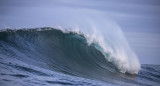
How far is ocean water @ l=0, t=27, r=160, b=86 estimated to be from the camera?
909 centimetres

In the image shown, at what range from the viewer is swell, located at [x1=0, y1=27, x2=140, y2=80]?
1182 cm

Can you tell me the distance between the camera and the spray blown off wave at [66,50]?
41.4 ft

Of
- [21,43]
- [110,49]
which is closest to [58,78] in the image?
[21,43]

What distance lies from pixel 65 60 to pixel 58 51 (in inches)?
51.3

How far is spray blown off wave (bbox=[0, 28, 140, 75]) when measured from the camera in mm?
12609

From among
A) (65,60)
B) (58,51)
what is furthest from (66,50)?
(65,60)

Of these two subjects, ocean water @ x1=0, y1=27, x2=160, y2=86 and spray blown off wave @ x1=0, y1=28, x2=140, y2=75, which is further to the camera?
spray blown off wave @ x1=0, y1=28, x2=140, y2=75

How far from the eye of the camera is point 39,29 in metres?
16.4

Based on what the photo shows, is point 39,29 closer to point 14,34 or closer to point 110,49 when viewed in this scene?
point 14,34

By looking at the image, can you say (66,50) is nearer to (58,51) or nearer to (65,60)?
(58,51)

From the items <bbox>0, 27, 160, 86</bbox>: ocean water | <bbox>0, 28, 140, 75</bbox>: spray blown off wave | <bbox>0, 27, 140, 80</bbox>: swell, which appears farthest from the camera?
<bbox>0, 28, 140, 75</bbox>: spray blown off wave

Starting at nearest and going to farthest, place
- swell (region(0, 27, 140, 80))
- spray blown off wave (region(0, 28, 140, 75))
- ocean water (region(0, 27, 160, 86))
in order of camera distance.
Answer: ocean water (region(0, 27, 160, 86)) < swell (region(0, 27, 140, 80)) < spray blown off wave (region(0, 28, 140, 75))

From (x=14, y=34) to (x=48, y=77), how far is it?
5.93 meters

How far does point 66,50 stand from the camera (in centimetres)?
1514
